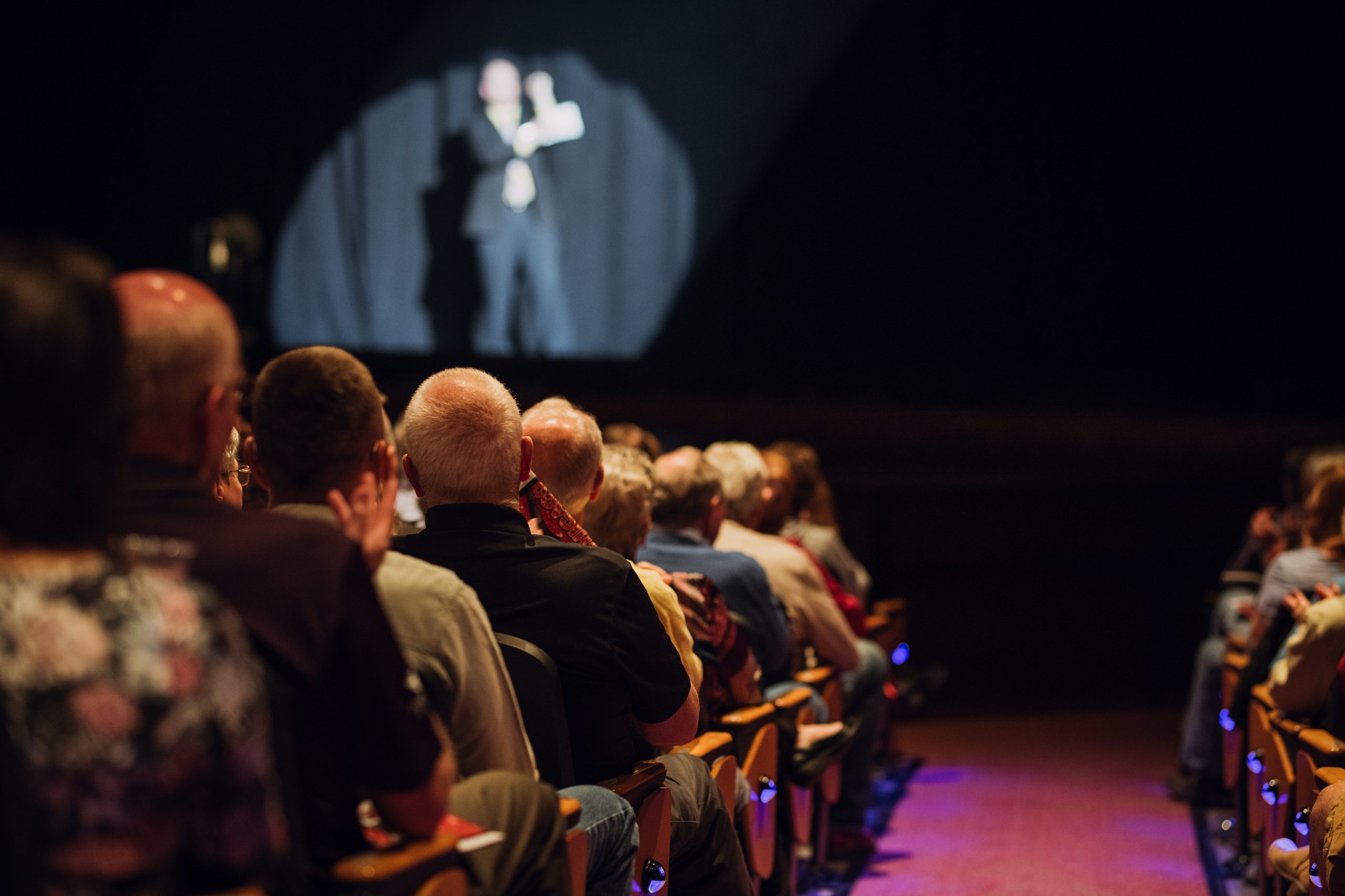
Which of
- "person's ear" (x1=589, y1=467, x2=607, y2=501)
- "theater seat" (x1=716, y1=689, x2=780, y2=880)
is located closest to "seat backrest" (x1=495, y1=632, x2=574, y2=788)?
"person's ear" (x1=589, y1=467, x2=607, y2=501)

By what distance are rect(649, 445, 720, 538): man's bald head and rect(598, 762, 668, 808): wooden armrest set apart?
96cm

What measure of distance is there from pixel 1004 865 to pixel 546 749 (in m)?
2.25

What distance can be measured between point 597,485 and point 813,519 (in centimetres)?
228

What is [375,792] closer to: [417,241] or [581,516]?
[581,516]

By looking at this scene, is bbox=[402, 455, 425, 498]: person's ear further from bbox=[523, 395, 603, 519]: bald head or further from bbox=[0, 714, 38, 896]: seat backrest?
bbox=[0, 714, 38, 896]: seat backrest

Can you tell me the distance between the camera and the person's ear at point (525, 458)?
7.35ft

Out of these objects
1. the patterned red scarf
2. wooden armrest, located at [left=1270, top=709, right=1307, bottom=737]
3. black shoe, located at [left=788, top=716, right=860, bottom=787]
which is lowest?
black shoe, located at [left=788, top=716, right=860, bottom=787]

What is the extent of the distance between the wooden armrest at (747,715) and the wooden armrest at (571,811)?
1.02 metres

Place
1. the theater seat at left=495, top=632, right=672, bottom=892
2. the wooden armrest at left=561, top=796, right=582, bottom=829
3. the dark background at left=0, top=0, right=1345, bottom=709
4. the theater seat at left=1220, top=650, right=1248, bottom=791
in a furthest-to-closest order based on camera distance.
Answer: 1. the dark background at left=0, top=0, right=1345, bottom=709
2. the theater seat at left=1220, top=650, right=1248, bottom=791
3. the theater seat at left=495, top=632, right=672, bottom=892
4. the wooden armrest at left=561, top=796, right=582, bottom=829

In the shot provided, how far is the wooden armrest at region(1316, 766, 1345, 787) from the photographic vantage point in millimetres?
2385

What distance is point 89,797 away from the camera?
0.96 metres

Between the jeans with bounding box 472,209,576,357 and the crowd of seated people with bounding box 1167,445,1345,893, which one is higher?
the jeans with bounding box 472,209,576,357

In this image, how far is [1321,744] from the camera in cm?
257

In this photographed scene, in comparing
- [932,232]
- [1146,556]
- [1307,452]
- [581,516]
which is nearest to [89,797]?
[581,516]
